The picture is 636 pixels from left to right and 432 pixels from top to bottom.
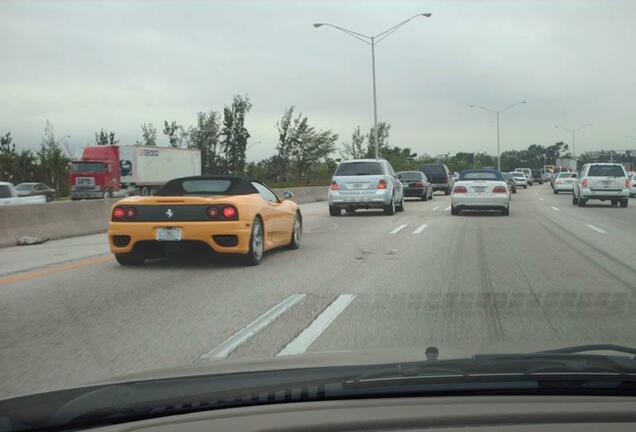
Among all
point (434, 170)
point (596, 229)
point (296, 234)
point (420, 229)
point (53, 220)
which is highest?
point (434, 170)

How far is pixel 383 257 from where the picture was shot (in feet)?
37.7

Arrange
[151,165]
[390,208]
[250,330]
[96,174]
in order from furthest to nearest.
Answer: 1. [151,165]
2. [96,174]
3. [390,208]
4. [250,330]

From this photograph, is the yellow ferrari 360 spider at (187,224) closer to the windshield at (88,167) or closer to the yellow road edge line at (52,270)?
the yellow road edge line at (52,270)

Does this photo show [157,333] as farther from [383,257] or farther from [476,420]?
[383,257]

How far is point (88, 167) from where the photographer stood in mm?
37781

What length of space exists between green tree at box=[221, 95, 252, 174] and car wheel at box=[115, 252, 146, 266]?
4531 cm

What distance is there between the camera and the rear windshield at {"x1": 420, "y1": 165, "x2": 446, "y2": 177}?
4234 cm

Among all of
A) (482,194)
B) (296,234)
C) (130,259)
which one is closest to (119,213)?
(130,259)

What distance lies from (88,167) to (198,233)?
30.2 meters

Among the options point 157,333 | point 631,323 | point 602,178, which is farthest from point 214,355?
point 602,178

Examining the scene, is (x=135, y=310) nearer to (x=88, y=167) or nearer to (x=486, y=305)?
(x=486, y=305)

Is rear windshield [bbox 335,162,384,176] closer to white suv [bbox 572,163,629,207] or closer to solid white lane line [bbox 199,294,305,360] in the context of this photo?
white suv [bbox 572,163,629,207]

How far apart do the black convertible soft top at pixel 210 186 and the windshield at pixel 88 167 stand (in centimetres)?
2838

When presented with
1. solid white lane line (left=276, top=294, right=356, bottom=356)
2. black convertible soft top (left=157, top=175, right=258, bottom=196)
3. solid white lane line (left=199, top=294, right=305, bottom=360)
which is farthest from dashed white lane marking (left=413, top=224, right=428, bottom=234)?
solid white lane line (left=199, top=294, right=305, bottom=360)
